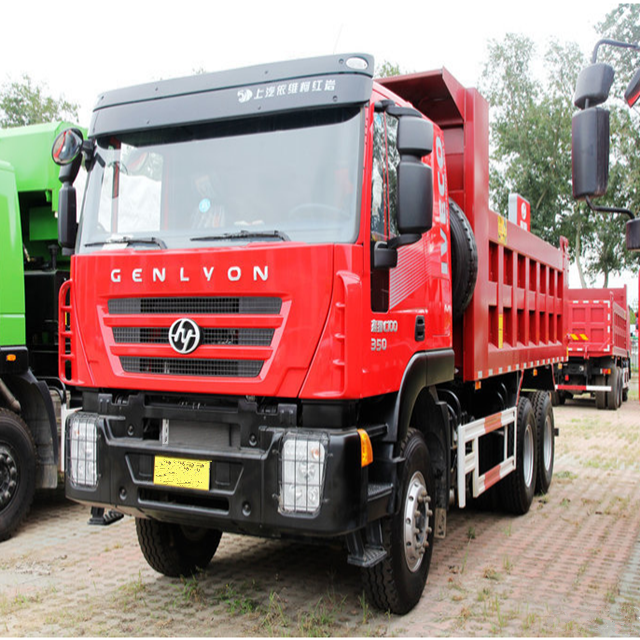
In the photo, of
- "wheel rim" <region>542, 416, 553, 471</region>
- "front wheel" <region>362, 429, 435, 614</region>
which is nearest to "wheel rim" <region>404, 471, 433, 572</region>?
"front wheel" <region>362, 429, 435, 614</region>

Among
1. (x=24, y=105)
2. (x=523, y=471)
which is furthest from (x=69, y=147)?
(x=24, y=105)

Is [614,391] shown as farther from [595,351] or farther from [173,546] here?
[173,546]

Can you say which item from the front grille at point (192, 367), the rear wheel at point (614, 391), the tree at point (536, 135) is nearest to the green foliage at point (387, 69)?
the tree at point (536, 135)

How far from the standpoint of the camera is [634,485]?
814cm

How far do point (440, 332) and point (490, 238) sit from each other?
4.65 ft

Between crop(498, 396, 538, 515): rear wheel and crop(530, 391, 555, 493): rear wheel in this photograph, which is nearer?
crop(498, 396, 538, 515): rear wheel

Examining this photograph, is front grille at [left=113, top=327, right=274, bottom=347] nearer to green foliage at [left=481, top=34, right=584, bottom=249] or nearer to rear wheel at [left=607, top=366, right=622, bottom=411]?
rear wheel at [left=607, top=366, right=622, bottom=411]

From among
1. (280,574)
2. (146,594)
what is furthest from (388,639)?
(146,594)

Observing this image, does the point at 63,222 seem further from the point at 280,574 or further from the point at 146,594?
the point at 280,574

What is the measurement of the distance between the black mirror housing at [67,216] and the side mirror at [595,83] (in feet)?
9.67

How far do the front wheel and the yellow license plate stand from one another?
3.34 feet

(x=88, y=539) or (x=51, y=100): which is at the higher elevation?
(x=51, y=100)

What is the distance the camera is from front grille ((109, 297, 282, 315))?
12.1 feet

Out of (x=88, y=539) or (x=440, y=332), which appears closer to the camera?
(x=440, y=332)
